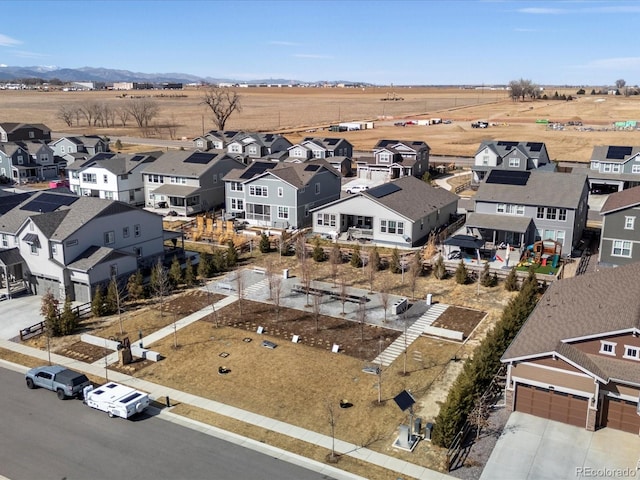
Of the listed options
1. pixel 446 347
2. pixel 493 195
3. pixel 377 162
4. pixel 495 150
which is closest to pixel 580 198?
pixel 493 195

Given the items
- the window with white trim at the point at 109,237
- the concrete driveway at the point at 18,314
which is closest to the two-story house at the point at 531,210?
the window with white trim at the point at 109,237

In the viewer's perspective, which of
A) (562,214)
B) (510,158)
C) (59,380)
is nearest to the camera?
(59,380)

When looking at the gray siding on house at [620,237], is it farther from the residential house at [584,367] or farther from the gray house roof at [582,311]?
the residential house at [584,367]

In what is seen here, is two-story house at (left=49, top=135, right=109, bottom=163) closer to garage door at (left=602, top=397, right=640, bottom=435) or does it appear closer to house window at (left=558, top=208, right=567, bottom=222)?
house window at (left=558, top=208, right=567, bottom=222)

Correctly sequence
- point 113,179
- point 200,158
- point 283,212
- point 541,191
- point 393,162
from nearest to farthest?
point 541,191 < point 283,212 < point 113,179 < point 200,158 < point 393,162

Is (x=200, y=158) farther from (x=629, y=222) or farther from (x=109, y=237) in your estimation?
(x=629, y=222)

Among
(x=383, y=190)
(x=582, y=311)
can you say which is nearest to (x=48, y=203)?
(x=383, y=190)

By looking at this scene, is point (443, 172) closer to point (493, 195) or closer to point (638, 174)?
point (638, 174)
